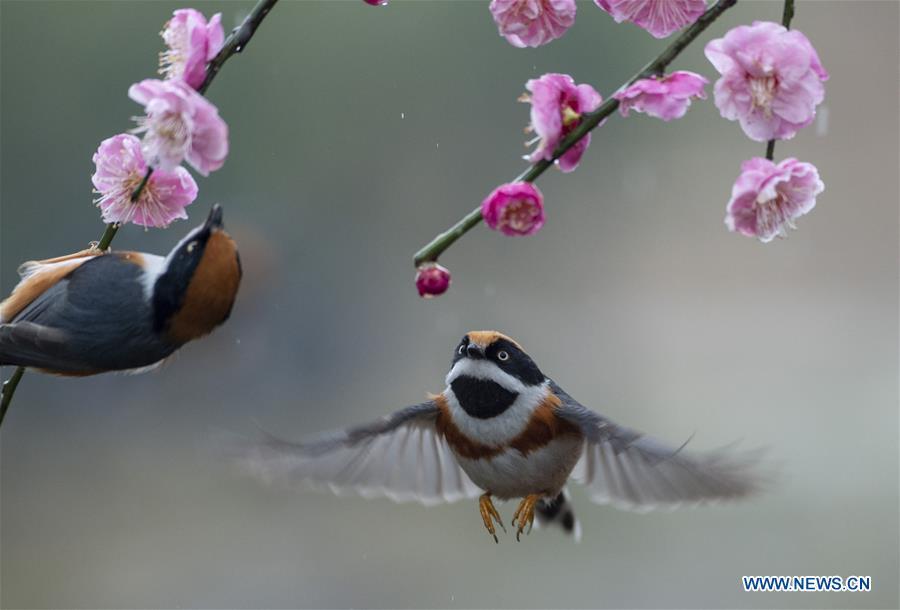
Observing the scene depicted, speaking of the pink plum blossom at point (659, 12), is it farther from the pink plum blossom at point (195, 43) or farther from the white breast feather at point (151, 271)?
the white breast feather at point (151, 271)

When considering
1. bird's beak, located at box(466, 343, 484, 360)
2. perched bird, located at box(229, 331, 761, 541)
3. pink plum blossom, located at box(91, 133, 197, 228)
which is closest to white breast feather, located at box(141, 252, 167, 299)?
pink plum blossom, located at box(91, 133, 197, 228)

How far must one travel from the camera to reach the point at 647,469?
1505 millimetres

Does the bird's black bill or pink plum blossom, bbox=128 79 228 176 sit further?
the bird's black bill

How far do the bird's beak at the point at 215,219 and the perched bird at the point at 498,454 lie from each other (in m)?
Answer: 0.39

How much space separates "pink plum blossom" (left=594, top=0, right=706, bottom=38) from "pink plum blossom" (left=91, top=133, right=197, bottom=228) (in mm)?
503

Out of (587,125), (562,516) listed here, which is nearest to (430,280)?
(587,125)

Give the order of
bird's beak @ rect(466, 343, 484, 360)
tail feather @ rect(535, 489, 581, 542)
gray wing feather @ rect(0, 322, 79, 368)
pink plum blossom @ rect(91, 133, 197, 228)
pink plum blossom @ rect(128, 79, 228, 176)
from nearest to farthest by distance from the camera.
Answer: pink plum blossom @ rect(128, 79, 228, 176)
pink plum blossom @ rect(91, 133, 197, 228)
gray wing feather @ rect(0, 322, 79, 368)
bird's beak @ rect(466, 343, 484, 360)
tail feather @ rect(535, 489, 581, 542)

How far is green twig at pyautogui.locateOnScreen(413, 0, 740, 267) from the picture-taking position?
3.13ft

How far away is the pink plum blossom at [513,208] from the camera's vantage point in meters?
0.98

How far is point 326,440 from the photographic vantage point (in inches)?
59.9

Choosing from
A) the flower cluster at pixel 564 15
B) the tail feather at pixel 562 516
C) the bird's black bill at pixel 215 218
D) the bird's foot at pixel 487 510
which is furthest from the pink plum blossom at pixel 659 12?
the tail feather at pixel 562 516

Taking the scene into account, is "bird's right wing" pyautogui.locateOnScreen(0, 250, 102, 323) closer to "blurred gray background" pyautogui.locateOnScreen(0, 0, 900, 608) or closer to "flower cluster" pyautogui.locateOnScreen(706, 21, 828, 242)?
"flower cluster" pyautogui.locateOnScreen(706, 21, 828, 242)

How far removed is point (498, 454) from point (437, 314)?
2.98 m

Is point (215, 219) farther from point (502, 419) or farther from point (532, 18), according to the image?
point (502, 419)
